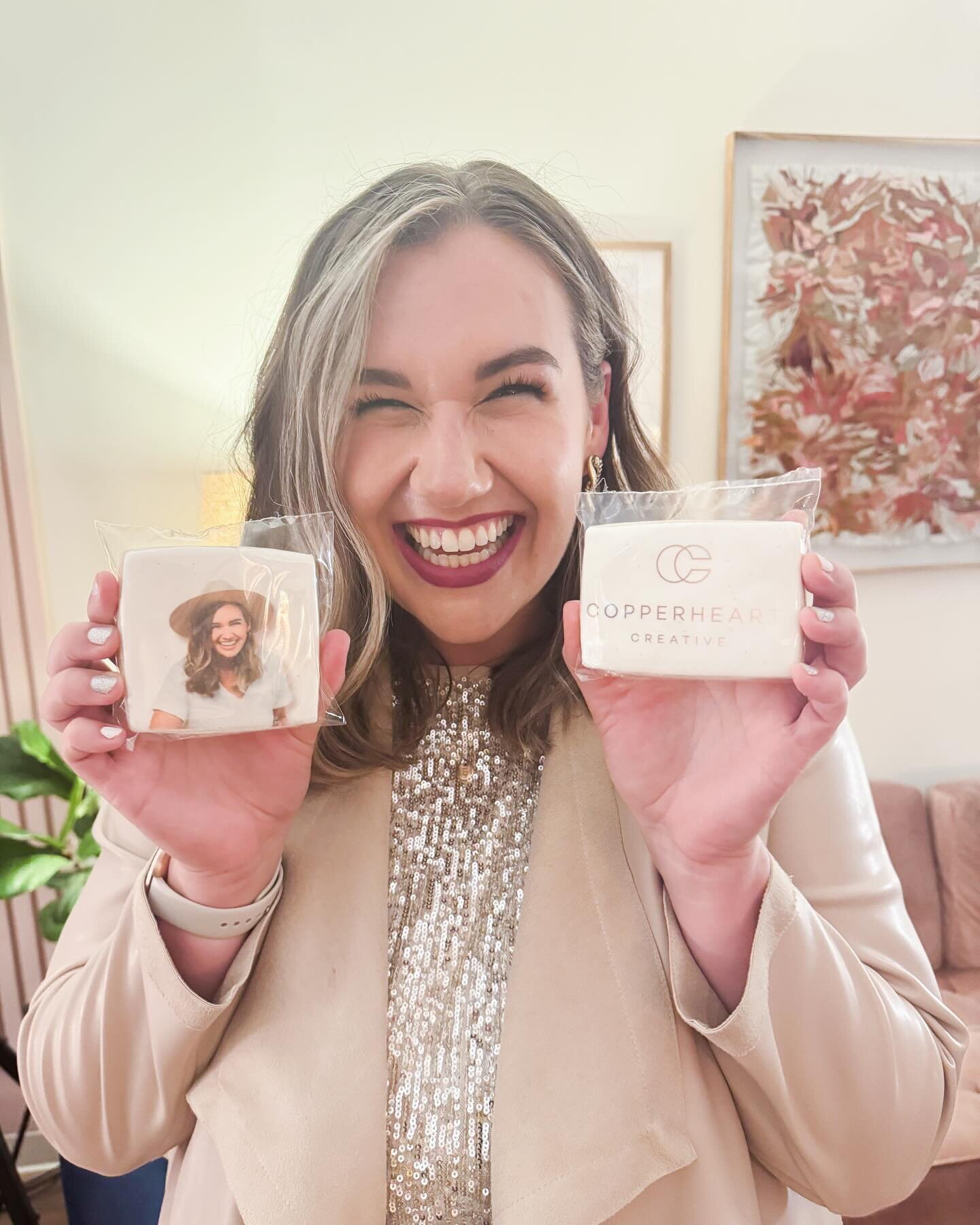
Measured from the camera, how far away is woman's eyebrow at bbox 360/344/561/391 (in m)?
0.87

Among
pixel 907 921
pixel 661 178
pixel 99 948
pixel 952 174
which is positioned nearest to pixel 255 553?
pixel 99 948

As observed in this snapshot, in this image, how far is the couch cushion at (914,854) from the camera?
2412mm

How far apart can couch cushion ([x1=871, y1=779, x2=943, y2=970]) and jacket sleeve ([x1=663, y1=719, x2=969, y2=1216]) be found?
176 cm

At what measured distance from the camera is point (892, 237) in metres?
2.44

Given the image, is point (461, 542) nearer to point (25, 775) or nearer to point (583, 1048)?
point (583, 1048)

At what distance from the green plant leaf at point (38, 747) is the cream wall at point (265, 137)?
0.53 meters

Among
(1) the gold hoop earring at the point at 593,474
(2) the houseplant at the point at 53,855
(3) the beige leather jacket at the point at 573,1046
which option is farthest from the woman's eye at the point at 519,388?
(2) the houseplant at the point at 53,855

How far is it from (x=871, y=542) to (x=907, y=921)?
76.7 inches

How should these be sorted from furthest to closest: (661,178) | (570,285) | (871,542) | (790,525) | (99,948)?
(871,542) < (661,178) < (570,285) < (99,948) < (790,525)

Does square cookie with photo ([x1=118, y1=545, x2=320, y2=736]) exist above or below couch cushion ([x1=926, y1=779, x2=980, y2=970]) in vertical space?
above

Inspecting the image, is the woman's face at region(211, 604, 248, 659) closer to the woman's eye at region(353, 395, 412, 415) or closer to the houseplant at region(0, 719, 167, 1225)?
the woman's eye at region(353, 395, 412, 415)

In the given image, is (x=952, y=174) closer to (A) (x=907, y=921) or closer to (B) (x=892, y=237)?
(B) (x=892, y=237)

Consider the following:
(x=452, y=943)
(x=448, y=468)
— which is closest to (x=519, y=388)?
(x=448, y=468)

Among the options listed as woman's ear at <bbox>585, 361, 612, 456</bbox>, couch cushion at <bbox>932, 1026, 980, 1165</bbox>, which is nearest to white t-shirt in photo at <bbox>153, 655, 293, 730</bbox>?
A: woman's ear at <bbox>585, 361, 612, 456</bbox>
